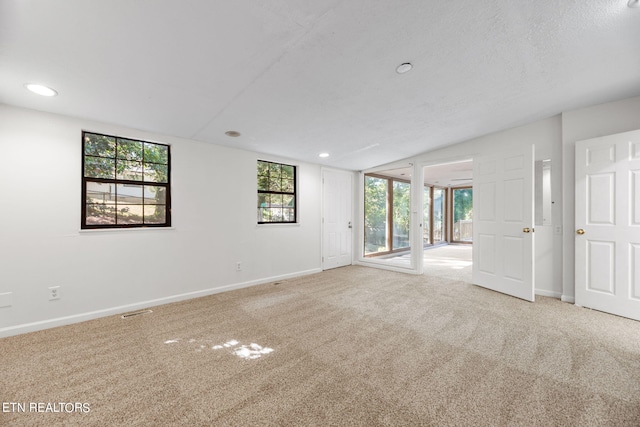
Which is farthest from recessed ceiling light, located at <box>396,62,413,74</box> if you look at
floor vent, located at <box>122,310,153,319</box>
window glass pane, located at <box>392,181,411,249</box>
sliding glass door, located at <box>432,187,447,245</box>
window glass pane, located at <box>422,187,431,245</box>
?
sliding glass door, located at <box>432,187,447,245</box>

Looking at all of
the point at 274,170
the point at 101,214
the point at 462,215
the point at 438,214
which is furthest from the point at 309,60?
the point at 462,215

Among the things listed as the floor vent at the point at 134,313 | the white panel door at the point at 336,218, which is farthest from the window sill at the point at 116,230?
the white panel door at the point at 336,218

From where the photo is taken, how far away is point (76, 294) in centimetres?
274

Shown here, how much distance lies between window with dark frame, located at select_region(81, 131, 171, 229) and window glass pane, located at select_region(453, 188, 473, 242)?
9.92 metres

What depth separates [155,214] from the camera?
333 centimetres

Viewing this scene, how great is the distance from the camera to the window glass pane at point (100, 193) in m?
2.87

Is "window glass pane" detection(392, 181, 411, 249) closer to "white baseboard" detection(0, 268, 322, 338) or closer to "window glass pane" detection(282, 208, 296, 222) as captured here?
"window glass pane" detection(282, 208, 296, 222)

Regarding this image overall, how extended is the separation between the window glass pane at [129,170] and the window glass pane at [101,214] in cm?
38

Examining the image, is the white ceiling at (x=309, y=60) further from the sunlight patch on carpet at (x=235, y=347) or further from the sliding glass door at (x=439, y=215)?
the sliding glass door at (x=439, y=215)

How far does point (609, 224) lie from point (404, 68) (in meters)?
3.09

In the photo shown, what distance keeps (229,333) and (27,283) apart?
208cm

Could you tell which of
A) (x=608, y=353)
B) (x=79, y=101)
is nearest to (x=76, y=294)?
(x=79, y=101)

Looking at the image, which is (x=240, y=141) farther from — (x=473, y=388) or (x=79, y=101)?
(x=473, y=388)

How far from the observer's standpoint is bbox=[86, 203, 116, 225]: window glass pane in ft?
9.46
